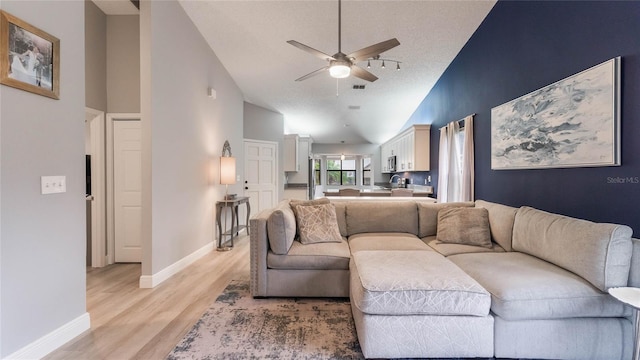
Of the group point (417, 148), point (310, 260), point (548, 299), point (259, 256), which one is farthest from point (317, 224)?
point (417, 148)

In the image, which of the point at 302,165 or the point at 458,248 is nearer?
the point at 458,248

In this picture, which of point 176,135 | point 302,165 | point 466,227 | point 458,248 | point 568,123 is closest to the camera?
point 568,123

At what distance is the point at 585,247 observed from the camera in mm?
1862

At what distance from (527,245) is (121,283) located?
3.97 m

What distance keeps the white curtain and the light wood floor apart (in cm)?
336

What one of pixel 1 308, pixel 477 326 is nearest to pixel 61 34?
pixel 1 308

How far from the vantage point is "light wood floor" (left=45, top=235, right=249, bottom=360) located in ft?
6.29

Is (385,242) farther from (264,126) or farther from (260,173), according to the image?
(264,126)

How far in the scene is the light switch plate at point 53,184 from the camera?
179 cm

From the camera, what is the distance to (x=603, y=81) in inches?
82.6

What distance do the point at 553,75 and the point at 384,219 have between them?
6.91 ft

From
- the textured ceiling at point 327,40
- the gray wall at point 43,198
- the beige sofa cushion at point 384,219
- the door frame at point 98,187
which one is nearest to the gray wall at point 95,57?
the door frame at point 98,187

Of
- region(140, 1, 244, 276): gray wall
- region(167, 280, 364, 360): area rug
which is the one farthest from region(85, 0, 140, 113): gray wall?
region(167, 280, 364, 360): area rug

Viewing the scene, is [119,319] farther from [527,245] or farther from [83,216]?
[527,245]
